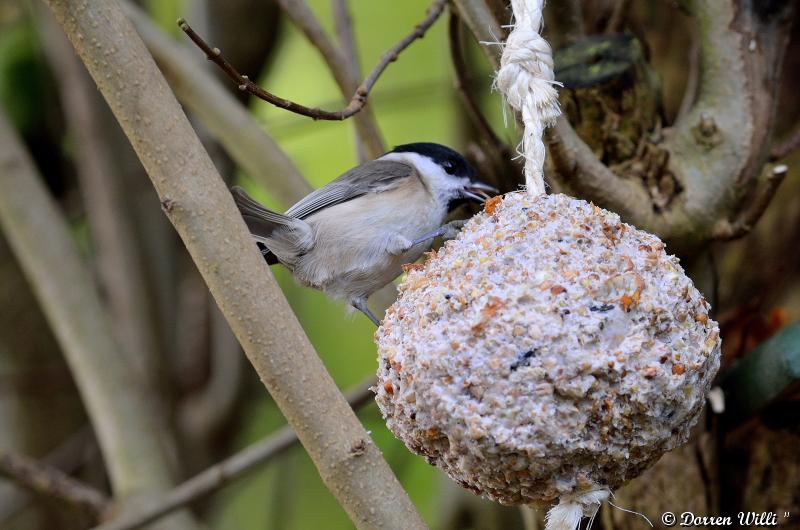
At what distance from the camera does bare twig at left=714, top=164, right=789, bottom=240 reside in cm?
126

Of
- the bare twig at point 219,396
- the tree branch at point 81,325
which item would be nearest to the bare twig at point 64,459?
the bare twig at point 219,396

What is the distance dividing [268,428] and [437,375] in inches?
90.7

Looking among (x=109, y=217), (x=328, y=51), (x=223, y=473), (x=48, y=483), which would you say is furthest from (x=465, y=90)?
(x=109, y=217)

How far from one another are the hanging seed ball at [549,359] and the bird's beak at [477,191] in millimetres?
620

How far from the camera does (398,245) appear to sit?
1588 mm

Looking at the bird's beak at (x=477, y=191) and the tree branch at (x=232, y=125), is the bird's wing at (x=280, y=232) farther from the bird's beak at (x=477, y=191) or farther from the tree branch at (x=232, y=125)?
the bird's beak at (x=477, y=191)

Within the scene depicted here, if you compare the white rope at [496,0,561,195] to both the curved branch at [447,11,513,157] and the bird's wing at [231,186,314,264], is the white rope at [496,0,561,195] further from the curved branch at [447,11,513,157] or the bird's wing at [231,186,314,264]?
the bird's wing at [231,186,314,264]

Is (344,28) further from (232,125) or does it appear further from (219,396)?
(219,396)

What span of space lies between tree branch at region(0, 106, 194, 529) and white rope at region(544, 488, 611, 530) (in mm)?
1219

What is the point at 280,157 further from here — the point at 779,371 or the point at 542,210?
the point at 779,371

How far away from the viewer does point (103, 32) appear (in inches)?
40.7

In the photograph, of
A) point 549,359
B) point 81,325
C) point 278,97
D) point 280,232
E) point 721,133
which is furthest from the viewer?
point 81,325

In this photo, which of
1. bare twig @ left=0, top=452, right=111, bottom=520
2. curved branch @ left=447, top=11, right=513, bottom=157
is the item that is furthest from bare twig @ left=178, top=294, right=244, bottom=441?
curved branch @ left=447, top=11, right=513, bottom=157

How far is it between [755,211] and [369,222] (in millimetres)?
652
